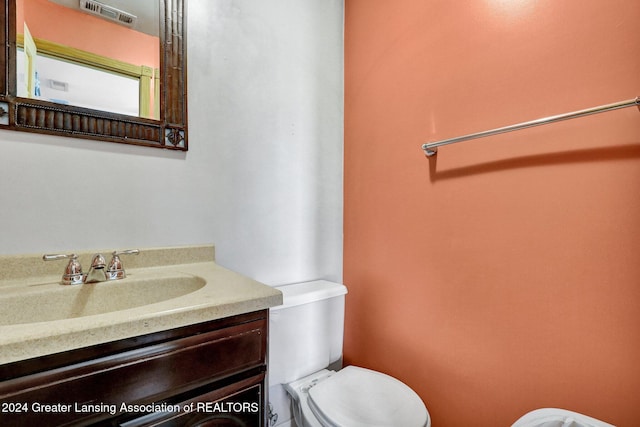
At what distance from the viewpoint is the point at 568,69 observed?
80 cm

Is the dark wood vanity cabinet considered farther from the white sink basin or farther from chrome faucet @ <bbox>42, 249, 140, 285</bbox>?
chrome faucet @ <bbox>42, 249, 140, 285</bbox>

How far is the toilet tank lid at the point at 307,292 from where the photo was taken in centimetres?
114

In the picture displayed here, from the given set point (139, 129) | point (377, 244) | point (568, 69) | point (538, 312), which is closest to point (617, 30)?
point (568, 69)

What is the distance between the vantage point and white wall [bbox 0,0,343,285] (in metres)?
0.87

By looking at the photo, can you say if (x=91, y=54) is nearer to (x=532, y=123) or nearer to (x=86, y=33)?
(x=86, y=33)

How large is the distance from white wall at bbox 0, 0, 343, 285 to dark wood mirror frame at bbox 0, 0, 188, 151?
32 mm

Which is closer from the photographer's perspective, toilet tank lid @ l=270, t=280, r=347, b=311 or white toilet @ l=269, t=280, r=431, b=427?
white toilet @ l=269, t=280, r=431, b=427

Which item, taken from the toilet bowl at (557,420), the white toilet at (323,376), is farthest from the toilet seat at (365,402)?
the toilet bowl at (557,420)

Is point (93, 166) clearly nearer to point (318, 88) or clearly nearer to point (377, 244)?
point (318, 88)

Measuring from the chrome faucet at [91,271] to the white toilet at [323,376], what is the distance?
53cm

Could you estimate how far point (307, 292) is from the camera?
121cm

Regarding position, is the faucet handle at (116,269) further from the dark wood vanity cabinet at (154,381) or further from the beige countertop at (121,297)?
the dark wood vanity cabinet at (154,381)

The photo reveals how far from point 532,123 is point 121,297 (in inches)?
50.2

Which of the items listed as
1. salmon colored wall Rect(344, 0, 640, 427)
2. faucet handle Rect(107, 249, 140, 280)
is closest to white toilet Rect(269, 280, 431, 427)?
salmon colored wall Rect(344, 0, 640, 427)
